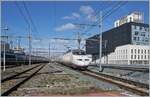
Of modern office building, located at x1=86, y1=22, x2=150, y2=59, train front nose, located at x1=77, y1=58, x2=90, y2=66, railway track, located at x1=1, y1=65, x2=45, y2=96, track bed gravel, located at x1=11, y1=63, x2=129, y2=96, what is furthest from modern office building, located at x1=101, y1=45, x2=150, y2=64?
track bed gravel, located at x1=11, y1=63, x2=129, y2=96

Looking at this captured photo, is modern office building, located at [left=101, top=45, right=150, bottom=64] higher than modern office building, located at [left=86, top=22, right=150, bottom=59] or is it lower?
lower

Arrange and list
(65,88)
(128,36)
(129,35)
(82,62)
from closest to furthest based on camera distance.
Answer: (65,88)
(82,62)
(129,35)
(128,36)

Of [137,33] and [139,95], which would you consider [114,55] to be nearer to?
[137,33]

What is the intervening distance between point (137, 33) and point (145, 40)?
14.4 ft

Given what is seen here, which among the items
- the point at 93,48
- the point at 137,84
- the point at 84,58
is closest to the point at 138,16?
the point at 93,48

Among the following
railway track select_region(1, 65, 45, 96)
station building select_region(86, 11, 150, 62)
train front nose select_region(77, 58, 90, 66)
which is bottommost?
railway track select_region(1, 65, 45, 96)

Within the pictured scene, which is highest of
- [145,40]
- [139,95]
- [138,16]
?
[138,16]

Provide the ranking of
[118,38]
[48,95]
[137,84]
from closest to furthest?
[48,95] < [137,84] < [118,38]

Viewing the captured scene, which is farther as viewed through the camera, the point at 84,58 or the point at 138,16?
the point at 138,16

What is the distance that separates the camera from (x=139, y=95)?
1392 centimetres

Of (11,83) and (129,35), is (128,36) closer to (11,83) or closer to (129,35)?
(129,35)

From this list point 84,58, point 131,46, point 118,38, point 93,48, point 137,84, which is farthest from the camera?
point 93,48

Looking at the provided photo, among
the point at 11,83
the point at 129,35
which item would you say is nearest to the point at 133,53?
the point at 129,35

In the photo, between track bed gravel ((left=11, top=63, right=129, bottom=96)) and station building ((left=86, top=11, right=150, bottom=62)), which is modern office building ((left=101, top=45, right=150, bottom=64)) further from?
track bed gravel ((left=11, top=63, right=129, bottom=96))
